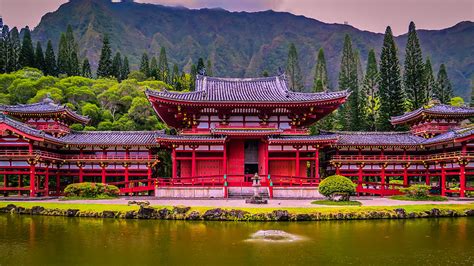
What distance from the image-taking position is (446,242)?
15938mm

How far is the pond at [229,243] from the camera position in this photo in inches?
513

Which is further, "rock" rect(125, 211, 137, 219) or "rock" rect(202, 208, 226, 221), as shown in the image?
"rock" rect(125, 211, 137, 219)

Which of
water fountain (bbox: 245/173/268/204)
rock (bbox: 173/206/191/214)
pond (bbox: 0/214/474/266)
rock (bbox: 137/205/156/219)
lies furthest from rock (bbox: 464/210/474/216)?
rock (bbox: 137/205/156/219)

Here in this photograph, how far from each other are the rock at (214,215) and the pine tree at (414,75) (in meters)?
42.3

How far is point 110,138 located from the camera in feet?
122

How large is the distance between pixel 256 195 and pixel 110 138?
1603 cm

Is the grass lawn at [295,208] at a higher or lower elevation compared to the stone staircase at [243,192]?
lower

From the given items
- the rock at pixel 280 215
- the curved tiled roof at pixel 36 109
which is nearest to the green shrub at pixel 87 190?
the curved tiled roof at pixel 36 109

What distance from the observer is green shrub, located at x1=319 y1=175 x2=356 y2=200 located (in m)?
26.7

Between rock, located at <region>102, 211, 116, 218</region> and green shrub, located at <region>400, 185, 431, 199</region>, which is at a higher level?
green shrub, located at <region>400, 185, 431, 199</region>

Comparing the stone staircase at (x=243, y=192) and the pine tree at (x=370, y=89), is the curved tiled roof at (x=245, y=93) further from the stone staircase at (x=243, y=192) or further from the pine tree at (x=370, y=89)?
the pine tree at (x=370, y=89)

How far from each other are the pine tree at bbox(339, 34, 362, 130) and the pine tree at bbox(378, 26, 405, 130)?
13.7 feet

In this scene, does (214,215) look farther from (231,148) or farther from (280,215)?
(231,148)

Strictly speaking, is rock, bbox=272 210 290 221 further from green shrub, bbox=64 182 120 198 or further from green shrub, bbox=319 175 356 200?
green shrub, bbox=64 182 120 198
